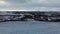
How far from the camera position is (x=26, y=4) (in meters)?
1.40

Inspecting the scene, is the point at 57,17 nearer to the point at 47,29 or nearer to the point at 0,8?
the point at 47,29

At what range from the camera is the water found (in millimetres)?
1304

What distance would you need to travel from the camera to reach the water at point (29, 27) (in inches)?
51.3

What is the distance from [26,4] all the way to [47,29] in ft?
1.25

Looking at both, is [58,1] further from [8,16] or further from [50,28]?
[8,16]

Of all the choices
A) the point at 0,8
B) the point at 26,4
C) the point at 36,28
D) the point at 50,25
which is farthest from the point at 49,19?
the point at 0,8

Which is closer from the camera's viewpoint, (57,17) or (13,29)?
(57,17)

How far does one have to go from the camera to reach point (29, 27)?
1.34 meters

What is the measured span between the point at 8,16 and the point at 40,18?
34 centimetres

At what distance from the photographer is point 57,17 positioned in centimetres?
124

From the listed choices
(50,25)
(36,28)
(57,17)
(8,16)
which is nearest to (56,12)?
(57,17)

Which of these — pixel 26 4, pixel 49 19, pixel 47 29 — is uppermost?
pixel 26 4

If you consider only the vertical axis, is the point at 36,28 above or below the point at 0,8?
below

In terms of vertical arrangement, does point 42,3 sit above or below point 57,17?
above
